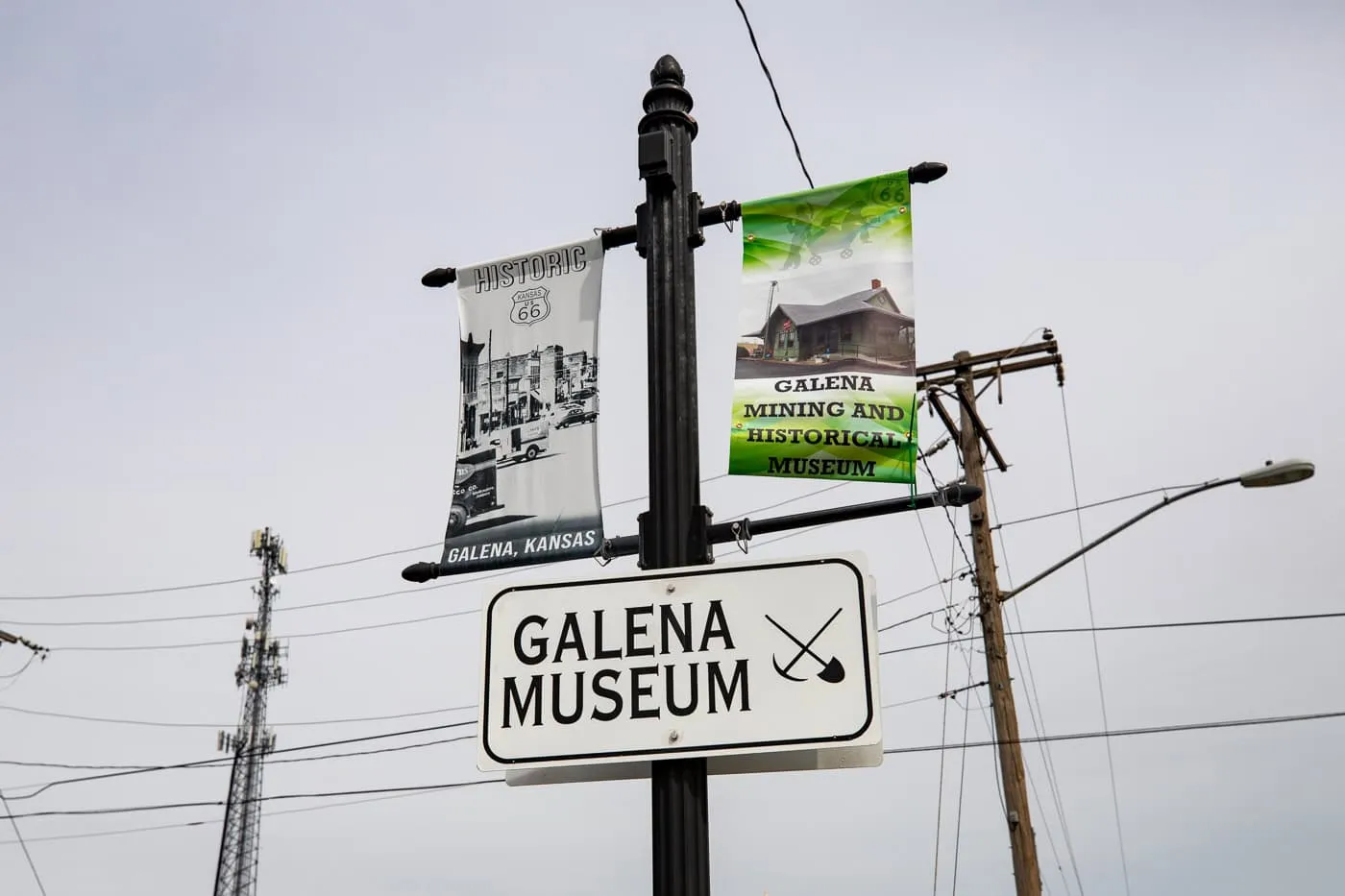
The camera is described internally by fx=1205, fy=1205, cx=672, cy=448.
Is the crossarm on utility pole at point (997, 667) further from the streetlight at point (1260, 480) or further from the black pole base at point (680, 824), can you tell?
the black pole base at point (680, 824)

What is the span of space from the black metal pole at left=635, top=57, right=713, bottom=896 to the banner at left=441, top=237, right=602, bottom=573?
0.47 m

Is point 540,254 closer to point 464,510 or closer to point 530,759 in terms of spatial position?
point 464,510

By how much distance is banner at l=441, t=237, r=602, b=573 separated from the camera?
436 cm

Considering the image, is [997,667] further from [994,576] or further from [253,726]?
[253,726]

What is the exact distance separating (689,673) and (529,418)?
4.94 feet

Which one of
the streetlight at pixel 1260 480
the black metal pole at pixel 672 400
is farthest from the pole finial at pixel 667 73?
the streetlight at pixel 1260 480

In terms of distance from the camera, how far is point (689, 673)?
3.26 metres

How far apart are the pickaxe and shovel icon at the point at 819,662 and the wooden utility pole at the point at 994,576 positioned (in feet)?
43.8

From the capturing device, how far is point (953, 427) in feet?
58.6

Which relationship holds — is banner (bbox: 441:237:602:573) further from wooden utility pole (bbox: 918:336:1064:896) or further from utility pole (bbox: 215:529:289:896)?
utility pole (bbox: 215:529:289:896)

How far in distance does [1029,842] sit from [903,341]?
12743 mm

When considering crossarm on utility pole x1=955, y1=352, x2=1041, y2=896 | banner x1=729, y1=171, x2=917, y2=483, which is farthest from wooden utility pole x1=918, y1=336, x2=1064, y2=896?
banner x1=729, y1=171, x2=917, y2=483

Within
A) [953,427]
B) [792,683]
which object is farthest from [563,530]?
[953,427]

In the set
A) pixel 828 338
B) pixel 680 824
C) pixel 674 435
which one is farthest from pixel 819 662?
pixel 828 338
